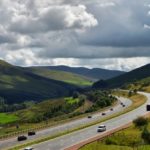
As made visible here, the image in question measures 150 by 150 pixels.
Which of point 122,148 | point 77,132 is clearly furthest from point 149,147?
point 77,132

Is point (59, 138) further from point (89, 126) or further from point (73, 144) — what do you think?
point (89, 126)

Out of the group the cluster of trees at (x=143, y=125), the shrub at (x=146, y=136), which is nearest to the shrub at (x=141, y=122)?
the cluster of trees at (x=143, y=125)


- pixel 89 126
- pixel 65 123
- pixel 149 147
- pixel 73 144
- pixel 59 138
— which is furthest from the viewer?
pixel 65 123

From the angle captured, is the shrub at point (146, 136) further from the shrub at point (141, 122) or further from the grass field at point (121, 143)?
the shrub at point (141, 122)

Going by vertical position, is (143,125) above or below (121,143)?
above

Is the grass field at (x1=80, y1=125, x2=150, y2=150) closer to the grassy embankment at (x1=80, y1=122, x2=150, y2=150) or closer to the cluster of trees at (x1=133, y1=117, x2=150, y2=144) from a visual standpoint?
the grassy embankment at (x1=80, y1=122, x2=150, y2=150)

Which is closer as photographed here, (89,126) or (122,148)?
(122,148)

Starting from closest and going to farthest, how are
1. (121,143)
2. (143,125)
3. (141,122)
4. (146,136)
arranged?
(121,143) < (146,136) < (143,125) < (141,122)

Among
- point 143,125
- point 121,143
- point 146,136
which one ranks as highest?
point 143,125

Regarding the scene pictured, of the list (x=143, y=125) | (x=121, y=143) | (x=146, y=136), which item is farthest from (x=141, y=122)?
(x=121, y=143)

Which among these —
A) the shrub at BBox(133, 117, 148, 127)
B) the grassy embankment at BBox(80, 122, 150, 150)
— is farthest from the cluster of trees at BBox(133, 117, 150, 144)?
the grassy embankment at BBox(80, 122, 150, 150)

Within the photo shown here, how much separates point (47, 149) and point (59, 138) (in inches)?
817

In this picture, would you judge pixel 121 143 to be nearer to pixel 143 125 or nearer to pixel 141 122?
pixel 143 125

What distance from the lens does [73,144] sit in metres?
89.6
